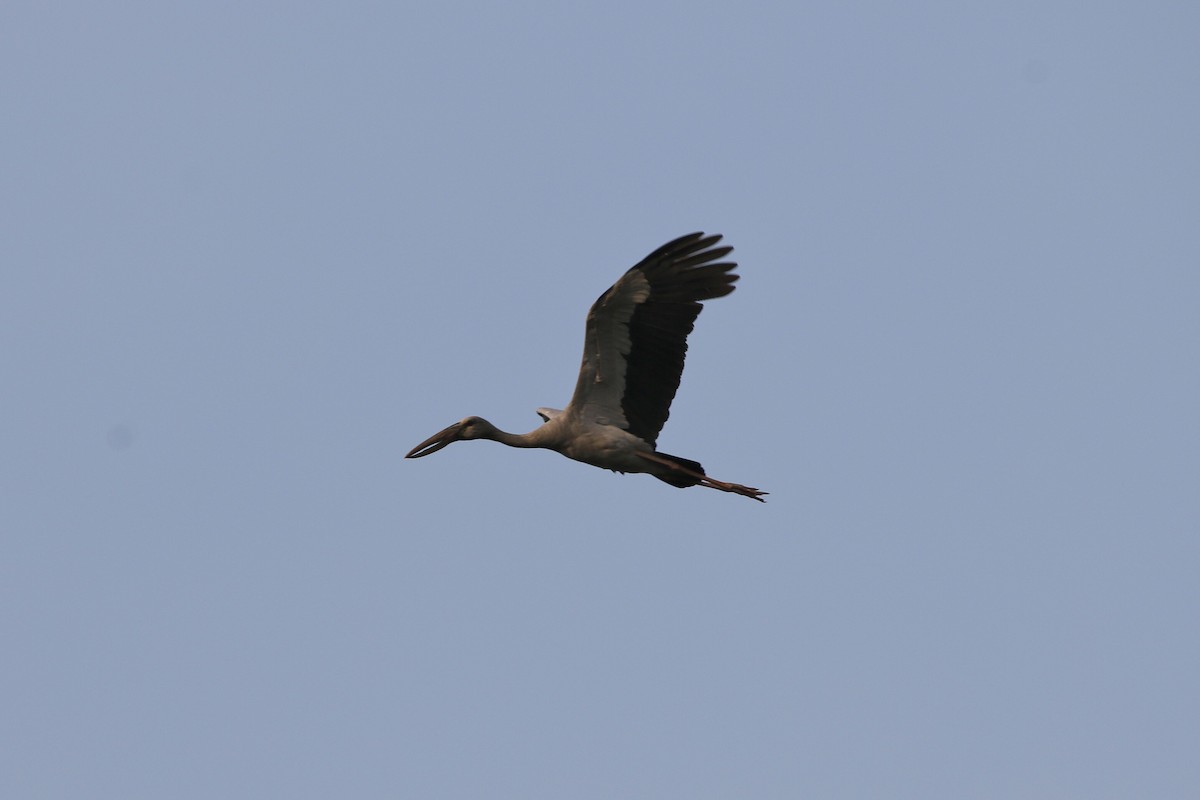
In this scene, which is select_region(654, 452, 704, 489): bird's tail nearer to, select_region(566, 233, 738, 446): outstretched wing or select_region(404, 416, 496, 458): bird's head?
select_region(566, 233, 738, 446): outstretched wing

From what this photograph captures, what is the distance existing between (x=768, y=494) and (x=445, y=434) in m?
3.61

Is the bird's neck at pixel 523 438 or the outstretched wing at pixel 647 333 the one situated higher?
the outstretched wing at pixel 647 333

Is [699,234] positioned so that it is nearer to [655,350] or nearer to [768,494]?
[655,350]

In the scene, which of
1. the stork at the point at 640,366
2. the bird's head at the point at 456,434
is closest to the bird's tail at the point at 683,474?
the stork at the point at 640,366

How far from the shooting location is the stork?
2044 centimetres

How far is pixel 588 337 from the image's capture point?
2075 cm

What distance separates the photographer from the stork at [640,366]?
805 inches

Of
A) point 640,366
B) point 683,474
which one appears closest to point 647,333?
point 640,366

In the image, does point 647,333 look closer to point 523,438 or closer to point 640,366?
point 640,366

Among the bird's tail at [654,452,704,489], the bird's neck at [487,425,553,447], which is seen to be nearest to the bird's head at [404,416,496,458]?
the bird's neck at [487,425,553,447]

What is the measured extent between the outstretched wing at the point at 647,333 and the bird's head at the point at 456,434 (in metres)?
1.29

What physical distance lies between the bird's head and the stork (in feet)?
1.09

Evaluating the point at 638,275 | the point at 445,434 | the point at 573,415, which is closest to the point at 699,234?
the point at 638,275

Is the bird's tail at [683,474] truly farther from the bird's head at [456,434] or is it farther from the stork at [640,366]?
the bird's head at [456,434]
